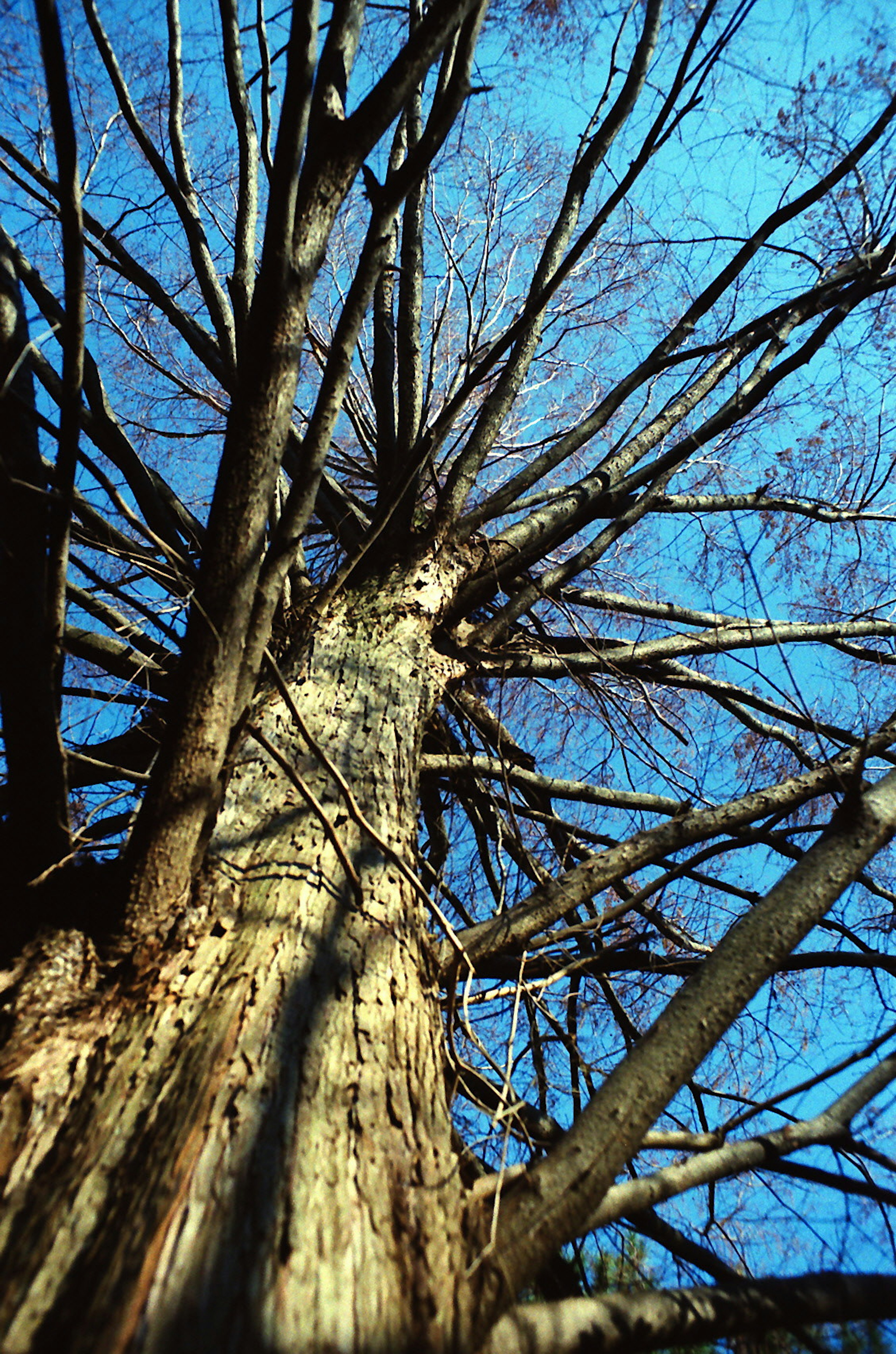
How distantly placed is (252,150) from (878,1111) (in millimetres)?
3352

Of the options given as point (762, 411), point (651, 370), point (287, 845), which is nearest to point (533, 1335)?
point (287, 845)

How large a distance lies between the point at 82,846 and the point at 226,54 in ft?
9.26

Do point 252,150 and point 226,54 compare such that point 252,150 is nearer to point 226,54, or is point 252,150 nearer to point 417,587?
point 226,54

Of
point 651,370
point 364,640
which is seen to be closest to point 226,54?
point 651,370

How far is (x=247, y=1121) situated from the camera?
989 millimetres

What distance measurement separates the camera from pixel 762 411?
3.82 m

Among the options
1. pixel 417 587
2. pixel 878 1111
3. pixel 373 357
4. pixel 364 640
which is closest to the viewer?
pixel 878 1111

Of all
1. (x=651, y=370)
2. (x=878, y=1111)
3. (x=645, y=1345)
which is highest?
(x=651, y=370)

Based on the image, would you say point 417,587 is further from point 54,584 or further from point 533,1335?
point 533,1335

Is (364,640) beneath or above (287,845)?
above

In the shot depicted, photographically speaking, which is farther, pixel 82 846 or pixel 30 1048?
pixel 82 846

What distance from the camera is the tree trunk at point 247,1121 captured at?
31.4 inches

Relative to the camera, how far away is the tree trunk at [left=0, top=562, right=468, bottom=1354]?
80 centimetres

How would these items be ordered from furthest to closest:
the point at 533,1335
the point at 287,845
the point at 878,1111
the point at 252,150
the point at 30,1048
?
the point at 252,150 < the point at 287,845 < the point at 878,1111 < the point at 30,1048 < the point at 533,1335
